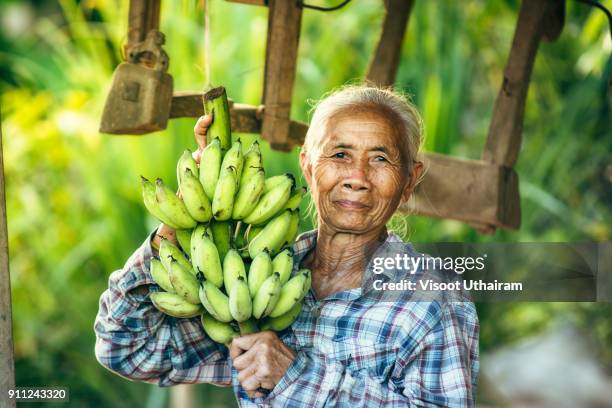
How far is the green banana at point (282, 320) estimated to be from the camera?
1.99 meters

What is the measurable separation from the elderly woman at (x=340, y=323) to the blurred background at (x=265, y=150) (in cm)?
174

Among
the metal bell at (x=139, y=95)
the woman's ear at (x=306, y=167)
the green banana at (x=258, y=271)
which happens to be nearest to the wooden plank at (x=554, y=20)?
the woman's ear at (x=306, y=167)

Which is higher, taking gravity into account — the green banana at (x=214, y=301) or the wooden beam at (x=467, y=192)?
the wooden beam at (x=467, y=192)

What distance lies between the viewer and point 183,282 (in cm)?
190

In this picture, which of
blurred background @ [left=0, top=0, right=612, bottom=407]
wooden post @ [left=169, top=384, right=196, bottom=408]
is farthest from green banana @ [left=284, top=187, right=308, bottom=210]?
wooden post @ [left=169, top=384, right=196, bottom=408]

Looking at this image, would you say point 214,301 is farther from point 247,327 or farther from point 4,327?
point 4,327

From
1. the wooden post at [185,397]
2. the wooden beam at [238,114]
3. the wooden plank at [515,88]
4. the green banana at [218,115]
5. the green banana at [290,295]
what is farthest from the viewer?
the wooden post at [185,397]

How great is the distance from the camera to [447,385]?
1.92 meters

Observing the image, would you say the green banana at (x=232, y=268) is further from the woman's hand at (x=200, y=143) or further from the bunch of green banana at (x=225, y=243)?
the woman's hand at (x=200, y=143)

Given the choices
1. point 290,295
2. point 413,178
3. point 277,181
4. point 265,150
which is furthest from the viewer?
point 265,150

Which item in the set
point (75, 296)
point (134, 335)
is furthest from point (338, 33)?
point (134, 335)

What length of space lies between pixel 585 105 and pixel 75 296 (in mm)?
2774

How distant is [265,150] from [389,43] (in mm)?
1332

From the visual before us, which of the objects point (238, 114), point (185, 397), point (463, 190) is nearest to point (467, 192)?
point (463, 190)
